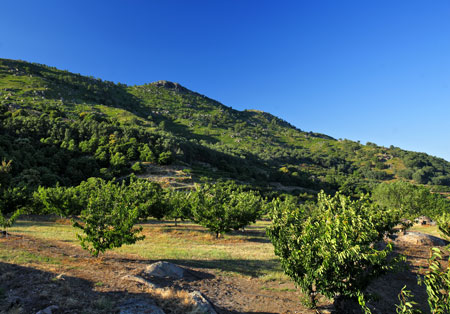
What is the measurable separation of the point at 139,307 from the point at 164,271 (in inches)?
189

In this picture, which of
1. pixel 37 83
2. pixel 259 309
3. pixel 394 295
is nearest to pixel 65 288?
pixel 259 309

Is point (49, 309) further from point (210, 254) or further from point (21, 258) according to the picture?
point (210, 254)

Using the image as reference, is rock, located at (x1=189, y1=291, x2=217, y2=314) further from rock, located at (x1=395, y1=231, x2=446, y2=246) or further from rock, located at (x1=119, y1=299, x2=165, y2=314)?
rock, located at (x1=395, y1=231, x2=446, y2=246)

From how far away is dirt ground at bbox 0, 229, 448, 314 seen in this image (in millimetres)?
10266

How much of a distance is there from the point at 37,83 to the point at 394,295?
724 feet

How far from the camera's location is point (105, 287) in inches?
486

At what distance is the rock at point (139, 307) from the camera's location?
10023 millimetres

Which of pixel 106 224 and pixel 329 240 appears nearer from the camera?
pixel 329 240

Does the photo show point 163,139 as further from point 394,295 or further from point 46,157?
point 394,295

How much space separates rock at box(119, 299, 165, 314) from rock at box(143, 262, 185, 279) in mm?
3719

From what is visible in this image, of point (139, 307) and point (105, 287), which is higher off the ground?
point (139, 307)

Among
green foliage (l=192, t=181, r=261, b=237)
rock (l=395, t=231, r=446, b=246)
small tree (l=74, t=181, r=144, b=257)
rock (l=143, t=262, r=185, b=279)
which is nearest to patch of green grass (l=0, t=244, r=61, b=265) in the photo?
small tree (l=74, t=181, r=144, b=257)

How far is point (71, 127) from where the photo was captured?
327 feet

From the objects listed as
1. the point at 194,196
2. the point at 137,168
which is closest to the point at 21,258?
the point at 194,196
